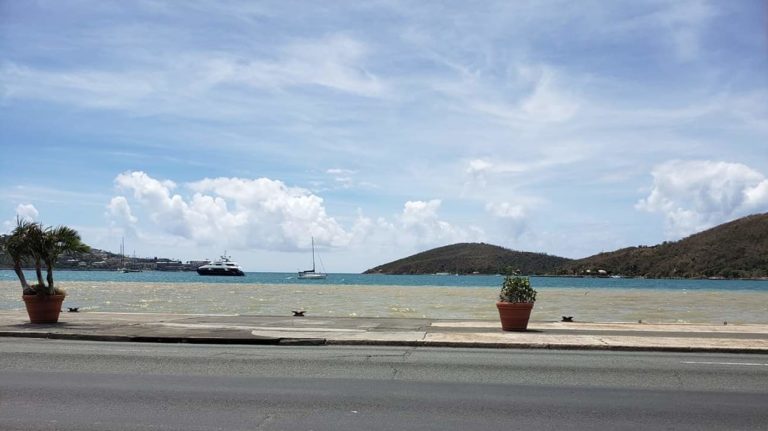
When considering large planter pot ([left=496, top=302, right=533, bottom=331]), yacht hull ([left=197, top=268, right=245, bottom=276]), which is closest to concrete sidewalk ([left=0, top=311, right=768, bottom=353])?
large planter pot ([left=496, top=302, right=533, bottom=331])

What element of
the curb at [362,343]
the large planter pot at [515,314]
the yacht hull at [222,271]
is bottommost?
the curb at [362,343]

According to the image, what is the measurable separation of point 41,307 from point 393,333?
979 centimetres

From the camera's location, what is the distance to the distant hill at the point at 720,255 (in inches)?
5782

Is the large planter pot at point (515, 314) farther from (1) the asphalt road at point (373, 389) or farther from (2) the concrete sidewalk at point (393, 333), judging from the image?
(1) the asphalt road at point (373, 389)

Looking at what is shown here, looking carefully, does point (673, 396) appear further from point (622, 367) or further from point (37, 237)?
point (37, 237)

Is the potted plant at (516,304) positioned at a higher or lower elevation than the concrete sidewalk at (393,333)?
higher

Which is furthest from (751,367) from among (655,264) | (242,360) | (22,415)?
(655,264)

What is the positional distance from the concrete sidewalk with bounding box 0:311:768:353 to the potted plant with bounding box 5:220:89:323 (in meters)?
0.53

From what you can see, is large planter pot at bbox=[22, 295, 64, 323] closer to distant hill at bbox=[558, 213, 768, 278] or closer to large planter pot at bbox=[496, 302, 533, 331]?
large planter pot at bbox=[496, 302, 533, 331]

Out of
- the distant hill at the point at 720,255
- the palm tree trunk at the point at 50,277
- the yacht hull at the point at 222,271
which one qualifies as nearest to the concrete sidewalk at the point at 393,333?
the palm tree trunk at the point at 50,277

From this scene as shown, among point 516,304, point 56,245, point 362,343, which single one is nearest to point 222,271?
point 56,245

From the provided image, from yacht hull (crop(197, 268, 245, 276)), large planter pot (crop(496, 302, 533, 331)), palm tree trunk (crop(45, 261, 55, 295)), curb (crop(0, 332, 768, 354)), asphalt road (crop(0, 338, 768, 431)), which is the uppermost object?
yacht hull (crop(197, 268, 245, 276))

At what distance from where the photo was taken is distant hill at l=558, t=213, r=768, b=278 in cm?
14688

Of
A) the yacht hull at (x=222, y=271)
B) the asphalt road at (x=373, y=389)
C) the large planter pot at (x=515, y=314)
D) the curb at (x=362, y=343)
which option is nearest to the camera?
the asphalt road at (x=373, y=389)
